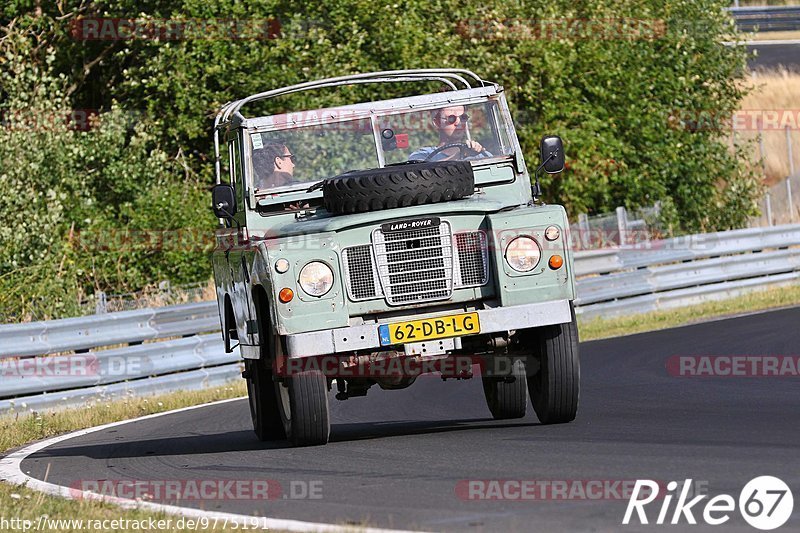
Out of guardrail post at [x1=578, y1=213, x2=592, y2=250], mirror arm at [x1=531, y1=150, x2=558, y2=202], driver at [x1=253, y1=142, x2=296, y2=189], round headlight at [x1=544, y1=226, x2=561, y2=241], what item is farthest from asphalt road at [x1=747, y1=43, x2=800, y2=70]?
round headlight at [x1=544, y1=226, x2=561, y2=241]

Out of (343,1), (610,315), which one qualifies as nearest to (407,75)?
(610,315)

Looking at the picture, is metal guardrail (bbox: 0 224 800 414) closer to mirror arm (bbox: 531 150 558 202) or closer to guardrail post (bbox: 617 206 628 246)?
guardrail post (bbox: 617 206 628 246)

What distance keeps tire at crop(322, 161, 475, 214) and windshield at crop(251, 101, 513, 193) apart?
2.76 ft

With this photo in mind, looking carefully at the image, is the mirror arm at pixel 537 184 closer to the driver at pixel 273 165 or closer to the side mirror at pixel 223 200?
the driver at pixel 273 165

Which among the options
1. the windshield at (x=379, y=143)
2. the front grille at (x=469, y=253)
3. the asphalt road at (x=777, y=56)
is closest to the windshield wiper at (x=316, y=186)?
the windshield at (x=379, y=143)

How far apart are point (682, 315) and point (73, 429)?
974cm

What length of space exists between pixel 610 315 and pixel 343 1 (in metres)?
8.43

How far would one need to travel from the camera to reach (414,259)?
9062 millimetres

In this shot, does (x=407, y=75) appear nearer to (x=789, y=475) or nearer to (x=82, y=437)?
(x=82, y=437)

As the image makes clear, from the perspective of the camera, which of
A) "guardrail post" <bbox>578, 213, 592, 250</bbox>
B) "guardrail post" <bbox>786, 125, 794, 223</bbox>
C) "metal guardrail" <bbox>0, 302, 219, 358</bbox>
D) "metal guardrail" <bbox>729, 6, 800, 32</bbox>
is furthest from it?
"metal guardrail" <bbox>729, 6, 800, 32</bbox>

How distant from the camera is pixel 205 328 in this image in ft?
53.9

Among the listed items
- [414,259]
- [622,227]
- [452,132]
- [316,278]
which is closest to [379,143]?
[452,132]

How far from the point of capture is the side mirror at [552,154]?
32.5ft

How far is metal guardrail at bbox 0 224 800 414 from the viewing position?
47.7 ft
